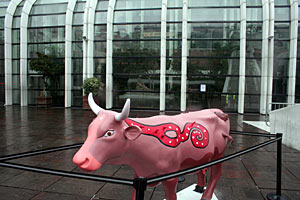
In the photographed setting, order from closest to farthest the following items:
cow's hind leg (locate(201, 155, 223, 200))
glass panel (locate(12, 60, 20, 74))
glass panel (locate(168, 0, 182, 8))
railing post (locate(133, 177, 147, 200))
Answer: railing post (locate(133, 177, 147, 200))
cow's hind leg (locate(201, 155, 223, 200))
glass panel (locate(168, 0, 182, 8))
glass panel (locate(12, 60, 20, 74))

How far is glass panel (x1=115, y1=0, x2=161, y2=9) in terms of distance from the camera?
1758 centimetres

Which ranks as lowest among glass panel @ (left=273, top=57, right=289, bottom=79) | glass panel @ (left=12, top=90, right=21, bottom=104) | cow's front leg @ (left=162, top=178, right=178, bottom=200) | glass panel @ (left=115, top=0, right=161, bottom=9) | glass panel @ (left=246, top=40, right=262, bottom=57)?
cow's front leg @ (left=162, top=178, right=178, bottom=200)

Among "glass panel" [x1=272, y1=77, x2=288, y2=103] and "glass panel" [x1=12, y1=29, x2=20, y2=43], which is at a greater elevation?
"glass panel" [x1=12, y1=29, x2=20, y2=43]

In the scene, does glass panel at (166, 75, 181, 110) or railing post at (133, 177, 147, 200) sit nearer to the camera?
railing post at (133, 177, 147, 200)

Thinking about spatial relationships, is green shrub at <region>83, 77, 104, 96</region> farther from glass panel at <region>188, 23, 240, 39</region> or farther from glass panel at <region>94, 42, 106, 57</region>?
glass panel at <region>188, 23, 240, 39</region>

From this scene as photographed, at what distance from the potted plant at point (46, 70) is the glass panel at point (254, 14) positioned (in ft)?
53.1

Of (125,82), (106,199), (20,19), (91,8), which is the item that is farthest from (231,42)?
(20,19)

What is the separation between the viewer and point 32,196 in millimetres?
3354

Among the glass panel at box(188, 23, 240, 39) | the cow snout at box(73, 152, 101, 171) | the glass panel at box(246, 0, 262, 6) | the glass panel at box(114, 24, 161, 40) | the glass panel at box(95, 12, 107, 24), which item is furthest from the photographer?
the glass panel at box(95, 12, 107, 24)

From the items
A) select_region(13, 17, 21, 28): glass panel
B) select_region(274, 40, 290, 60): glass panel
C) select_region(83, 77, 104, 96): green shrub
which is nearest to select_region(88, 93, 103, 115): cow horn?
select_region(83, 77, 104, 96): green shrub

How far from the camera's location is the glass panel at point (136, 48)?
17.3 meters

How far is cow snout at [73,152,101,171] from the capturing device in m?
1.76

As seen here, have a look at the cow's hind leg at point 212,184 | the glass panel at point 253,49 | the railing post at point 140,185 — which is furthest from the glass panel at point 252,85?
the railing post at point 140,185

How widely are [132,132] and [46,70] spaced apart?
17915mm
